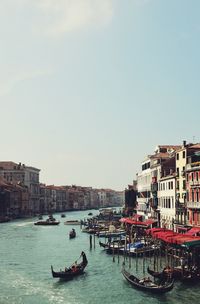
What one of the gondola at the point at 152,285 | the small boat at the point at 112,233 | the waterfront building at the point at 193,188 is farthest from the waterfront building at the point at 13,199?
the gondola at the point at 152,285

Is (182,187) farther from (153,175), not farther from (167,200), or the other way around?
(153,175)

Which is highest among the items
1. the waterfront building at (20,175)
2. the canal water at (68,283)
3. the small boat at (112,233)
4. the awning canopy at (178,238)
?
the waterfront building at (20,175)

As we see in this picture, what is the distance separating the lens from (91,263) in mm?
43500

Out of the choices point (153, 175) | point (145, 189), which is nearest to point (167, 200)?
point (153, 175)

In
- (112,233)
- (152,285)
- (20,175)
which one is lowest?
(152,285)

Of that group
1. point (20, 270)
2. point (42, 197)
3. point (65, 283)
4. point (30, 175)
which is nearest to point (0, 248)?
point (20, 270)

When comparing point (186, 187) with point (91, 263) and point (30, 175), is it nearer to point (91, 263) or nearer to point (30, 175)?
point (91, 263)

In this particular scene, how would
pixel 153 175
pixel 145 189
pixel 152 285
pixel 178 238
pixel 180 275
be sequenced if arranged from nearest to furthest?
pixel 152 285
pixel 180 275
pixel 178 238
pixel 153 175
pixel 145 189

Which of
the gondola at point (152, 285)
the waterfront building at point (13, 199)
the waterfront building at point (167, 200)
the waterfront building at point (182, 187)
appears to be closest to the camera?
the gondola at point (152, 285)

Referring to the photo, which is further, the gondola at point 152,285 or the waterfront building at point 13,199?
the waterfront building at point 13,199

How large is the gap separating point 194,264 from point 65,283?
9456mm

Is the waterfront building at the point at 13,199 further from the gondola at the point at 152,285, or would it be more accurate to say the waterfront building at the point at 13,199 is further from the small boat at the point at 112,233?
the gondola at the point at 152,285

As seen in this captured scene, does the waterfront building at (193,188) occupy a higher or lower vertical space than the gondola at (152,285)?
higher

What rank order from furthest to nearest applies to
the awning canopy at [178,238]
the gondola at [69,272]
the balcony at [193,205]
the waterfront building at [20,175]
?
the waterfront building at [20,175], the balcony at [193,205], the gondola at [69,272], the awning canopy at [178,238]
